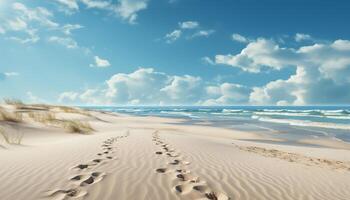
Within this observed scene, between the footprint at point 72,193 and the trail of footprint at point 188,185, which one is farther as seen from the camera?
the trail of footprint at point 188,185

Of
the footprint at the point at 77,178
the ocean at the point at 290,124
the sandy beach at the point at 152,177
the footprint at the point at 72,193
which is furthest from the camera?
the ocean at the point at 290,124

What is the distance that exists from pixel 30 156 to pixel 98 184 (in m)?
3.06

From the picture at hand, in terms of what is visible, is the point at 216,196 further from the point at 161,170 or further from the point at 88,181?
the point at 88,181

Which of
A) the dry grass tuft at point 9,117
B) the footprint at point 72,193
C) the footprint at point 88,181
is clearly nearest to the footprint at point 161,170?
the footprint at point 88,181

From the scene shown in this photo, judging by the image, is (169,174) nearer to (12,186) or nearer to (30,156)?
(12,186)

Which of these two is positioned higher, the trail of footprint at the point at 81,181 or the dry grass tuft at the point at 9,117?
the dry grass tuft at the point at 9,117

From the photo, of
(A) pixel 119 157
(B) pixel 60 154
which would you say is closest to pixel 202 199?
(A) pixel 119 157

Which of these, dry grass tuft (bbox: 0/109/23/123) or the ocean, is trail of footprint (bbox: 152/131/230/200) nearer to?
dry grass tuft (bbox: 0/109/23/123)

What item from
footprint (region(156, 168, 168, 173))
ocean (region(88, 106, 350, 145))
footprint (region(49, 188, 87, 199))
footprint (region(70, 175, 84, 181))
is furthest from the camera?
→ ocean (region(88, 106, 350, 145))

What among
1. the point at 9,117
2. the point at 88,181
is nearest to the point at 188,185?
the point at 88,181

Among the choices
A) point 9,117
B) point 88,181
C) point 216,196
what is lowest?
point 216,196

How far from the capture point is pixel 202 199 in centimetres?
414

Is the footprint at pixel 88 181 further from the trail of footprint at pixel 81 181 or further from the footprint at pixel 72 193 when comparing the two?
the footprint at pixel 72 193

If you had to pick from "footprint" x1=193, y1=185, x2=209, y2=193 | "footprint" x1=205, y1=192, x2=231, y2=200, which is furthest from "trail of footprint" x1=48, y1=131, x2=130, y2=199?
"footprint" x1=205, y1=192, x2=231, y2=200
